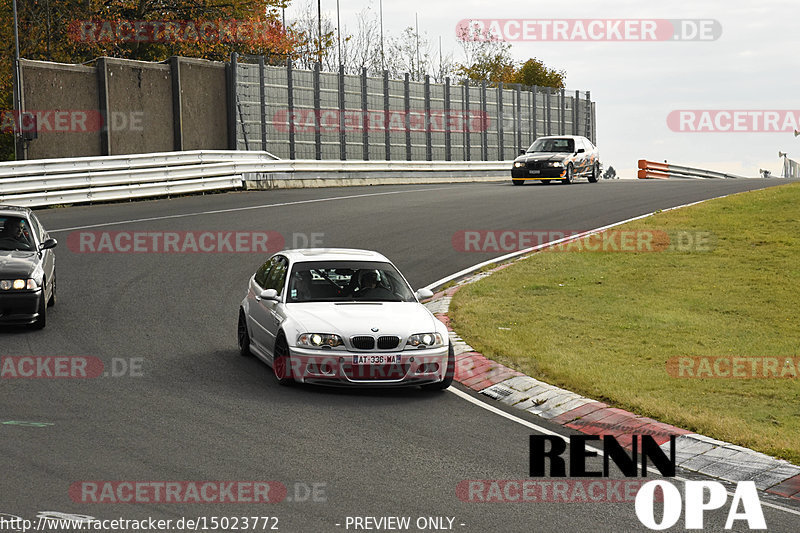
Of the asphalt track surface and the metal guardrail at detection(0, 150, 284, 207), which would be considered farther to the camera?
the metal guardrail at detection(0, 150, 284, 207)

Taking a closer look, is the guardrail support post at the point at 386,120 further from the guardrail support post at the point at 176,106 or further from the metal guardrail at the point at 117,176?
the metal guardrail at the point at 117,176

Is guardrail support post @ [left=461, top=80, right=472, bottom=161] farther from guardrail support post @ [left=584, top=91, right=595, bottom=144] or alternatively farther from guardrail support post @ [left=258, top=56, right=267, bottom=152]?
guardrail support post @ [left=584, top=91, right=595, bottom=144]

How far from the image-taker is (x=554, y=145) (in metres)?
33.7

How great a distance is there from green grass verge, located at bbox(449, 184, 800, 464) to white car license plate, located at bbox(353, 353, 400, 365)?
173 cm

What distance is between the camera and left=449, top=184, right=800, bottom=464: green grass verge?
957 centimetres

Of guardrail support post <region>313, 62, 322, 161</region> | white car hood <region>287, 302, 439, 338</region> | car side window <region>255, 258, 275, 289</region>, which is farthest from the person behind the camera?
guardrail support post <region>313, 62, 322, 161</region>

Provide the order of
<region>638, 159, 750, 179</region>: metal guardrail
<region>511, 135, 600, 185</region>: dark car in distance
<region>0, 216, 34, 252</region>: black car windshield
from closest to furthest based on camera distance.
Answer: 1. <region>0, 216, 34, 252</region>: black car windshield
2. <region>511, 135, 600, 185</region>: dark car in distance
3. <region>638, 159, 750, 179</region>: metal guardrail

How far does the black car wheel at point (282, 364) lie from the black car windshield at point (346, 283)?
2.35 feet

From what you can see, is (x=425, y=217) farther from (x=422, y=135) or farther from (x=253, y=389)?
(x=422, y=135)

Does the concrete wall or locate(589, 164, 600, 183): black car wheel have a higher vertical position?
the concrete wall

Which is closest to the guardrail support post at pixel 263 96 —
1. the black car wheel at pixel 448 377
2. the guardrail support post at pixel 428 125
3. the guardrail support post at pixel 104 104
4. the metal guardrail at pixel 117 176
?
the metal guardrail at pixel 117 176

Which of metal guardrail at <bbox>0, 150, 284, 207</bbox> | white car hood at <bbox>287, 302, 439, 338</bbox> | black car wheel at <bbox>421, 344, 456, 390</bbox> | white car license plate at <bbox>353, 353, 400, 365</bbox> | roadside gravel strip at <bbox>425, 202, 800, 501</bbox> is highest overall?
metal guardrail at <bbox>0, 150, 284, 207</bbox>

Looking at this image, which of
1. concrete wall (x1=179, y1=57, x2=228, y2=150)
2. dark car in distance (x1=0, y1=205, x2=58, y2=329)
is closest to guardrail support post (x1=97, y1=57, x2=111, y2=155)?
concrete wall (x1=179, y1=57, x2=228, y2=150)

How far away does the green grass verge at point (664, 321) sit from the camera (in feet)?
31.4
